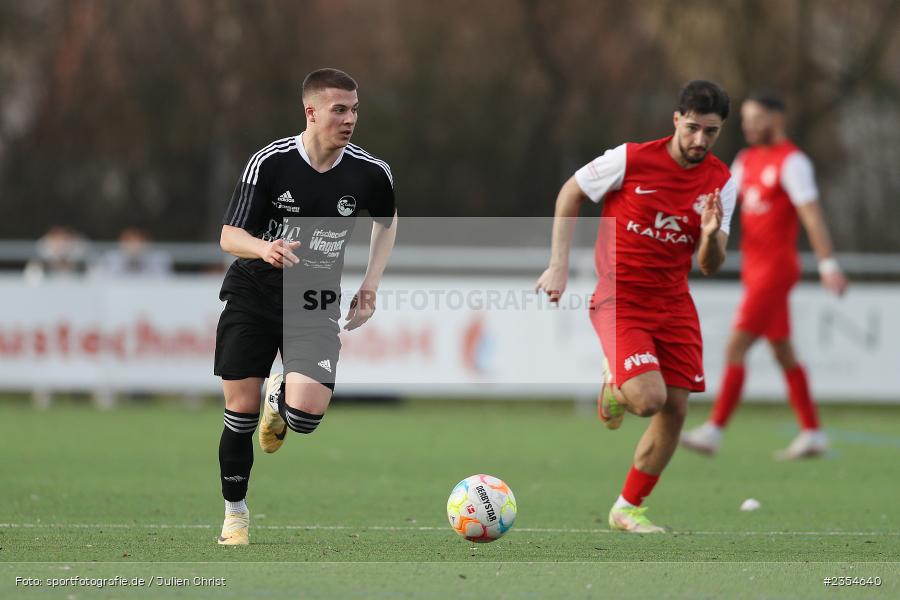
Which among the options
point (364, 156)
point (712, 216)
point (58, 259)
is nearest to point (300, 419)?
point (364, 156)

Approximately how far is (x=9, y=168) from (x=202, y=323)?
5234mm

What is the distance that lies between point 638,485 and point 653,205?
1501 millimetres

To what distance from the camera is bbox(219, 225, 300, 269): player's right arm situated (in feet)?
20.6

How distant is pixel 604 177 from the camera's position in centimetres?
751

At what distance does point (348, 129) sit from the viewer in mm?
6684

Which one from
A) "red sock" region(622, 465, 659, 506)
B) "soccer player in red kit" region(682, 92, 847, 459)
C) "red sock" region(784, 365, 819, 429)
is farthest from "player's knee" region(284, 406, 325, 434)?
"red sock" region(784, 365, 819, 429)

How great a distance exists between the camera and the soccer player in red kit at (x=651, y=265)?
7426 millimetres

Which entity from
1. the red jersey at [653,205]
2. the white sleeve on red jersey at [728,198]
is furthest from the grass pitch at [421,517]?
the white sleeve on red jersey at [728,198]

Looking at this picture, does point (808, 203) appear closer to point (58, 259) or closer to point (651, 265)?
point (651, 265)

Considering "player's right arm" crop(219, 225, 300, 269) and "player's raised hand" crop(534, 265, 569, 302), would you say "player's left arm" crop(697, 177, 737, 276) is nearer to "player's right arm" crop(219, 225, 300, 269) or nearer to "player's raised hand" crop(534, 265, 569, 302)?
"player's raised hand" crop(534, 265, 569, 302)

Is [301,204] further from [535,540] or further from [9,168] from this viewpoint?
[9,168]

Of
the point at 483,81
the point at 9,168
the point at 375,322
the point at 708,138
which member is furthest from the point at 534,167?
the point at 708,138

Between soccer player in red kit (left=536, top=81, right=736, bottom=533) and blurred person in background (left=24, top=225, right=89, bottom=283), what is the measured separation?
11.0 meters

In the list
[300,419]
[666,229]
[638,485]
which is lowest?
[638,485]
